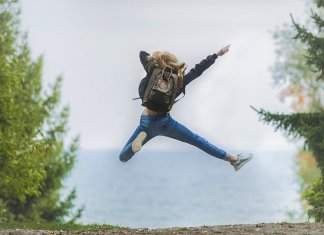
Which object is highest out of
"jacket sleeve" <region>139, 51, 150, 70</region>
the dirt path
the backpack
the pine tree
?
the pine tree

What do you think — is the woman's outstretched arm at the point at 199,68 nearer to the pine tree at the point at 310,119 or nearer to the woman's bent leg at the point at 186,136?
the woman's bent leg at the point at 186,136

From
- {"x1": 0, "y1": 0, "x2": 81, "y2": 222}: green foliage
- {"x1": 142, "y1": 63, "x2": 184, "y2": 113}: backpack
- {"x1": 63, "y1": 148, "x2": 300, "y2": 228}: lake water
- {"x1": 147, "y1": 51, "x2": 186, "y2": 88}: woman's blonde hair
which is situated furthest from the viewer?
{"x1": 63, "y1": 148, "x2": 300, "y2": 228}: lake water

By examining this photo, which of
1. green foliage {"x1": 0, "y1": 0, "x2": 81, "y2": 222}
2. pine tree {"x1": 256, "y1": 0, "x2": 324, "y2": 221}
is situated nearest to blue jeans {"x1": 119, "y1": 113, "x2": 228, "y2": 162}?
pine tree {"x1": 256, "y1": 0, "x2": 324, "y2": 221}

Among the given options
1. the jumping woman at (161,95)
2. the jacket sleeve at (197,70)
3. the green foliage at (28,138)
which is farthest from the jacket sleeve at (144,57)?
the green foliage at (28,138)

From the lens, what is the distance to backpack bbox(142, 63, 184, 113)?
→ 1295cm

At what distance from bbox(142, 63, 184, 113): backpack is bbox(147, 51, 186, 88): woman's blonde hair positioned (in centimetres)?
8

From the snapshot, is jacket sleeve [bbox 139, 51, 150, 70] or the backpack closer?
the backpack

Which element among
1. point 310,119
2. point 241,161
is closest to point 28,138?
point 310,119

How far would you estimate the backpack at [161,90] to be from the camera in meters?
13.0

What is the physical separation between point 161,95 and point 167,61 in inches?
27.5

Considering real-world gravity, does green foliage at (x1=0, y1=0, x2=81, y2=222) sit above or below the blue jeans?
above

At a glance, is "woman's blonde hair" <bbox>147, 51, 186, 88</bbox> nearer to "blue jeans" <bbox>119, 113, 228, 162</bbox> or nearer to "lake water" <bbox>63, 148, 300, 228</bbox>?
"blue jeans" <bbox>119, 113, 228, 162</bbox>

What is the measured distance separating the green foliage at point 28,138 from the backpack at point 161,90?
1145 cm

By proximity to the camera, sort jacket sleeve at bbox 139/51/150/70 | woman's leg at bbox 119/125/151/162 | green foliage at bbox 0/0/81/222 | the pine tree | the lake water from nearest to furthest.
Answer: woman's leg at bbox 119/125/151/162
jacket sleeve at bbox 139/51/150/70
the pine tree
green foliage at bbox 0/0/81/222
the lake water
